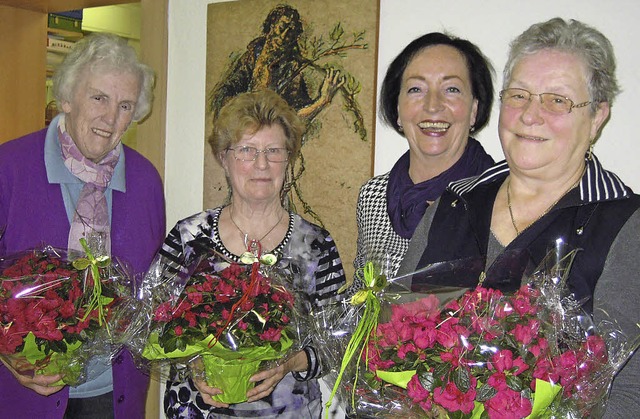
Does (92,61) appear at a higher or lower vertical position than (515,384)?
higher

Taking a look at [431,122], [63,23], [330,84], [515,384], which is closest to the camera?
[515,384]

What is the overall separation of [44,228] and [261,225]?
0.78 metres

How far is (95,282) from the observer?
1776mm

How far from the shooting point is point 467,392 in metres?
1.14

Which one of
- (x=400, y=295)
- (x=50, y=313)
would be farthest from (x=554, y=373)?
(x=50, y=313)

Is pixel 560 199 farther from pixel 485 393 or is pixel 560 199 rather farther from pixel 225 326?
pixel 225 326

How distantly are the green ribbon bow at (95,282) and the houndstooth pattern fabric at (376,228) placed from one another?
2.71 ft

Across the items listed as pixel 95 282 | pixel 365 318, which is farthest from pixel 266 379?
pixel 365 318

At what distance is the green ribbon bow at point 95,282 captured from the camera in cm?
176

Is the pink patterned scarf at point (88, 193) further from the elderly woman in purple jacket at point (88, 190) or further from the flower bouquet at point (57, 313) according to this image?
the flower bouquet at point (57, 313)

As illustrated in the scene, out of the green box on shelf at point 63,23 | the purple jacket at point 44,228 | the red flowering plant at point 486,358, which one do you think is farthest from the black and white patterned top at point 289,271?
the green box on shelf at point 63,23

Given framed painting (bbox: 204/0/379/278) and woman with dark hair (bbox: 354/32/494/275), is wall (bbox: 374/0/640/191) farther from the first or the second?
woman with dark hair (bbox: 354/32/494/275)

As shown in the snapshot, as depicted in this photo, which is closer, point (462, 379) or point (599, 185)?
point (462, 379)

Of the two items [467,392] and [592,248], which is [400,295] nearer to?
[467,392]
